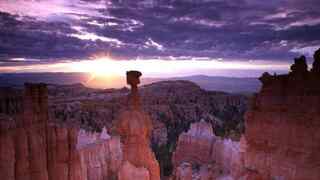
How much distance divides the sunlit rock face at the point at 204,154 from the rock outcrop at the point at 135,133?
5.90 metres

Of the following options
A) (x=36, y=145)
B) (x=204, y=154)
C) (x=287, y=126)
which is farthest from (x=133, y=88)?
(x=204, y=154)

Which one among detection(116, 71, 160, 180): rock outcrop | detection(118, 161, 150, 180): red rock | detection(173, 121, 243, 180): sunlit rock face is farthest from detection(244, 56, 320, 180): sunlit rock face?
detection(173, 121, 243, 180): sunlit rock face

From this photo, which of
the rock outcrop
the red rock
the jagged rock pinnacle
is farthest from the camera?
the jagged rock pinnacle


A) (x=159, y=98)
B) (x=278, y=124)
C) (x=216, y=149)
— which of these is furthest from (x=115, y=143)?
(x=159, y=98)

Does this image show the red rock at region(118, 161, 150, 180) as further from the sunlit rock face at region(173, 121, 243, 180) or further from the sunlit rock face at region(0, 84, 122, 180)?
the sunlit rock face at region(173, 121, 243, 180)

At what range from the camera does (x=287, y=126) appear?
11.3 metres

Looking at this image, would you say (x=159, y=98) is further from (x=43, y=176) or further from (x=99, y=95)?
(x=43, y=176)

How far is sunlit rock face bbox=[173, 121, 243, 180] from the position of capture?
2486cm

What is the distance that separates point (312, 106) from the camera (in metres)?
10.6

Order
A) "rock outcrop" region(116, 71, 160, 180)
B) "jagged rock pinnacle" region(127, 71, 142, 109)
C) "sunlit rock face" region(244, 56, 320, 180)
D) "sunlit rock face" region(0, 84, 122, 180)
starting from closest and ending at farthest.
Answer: "sunlit rock face" region(0, 84, 122, 180)
"sunlit rock face" region(244, 56, 320, 180)
"rock outcrop" region(116, 71, 160, 180)
"jagged rock pinnacle" region(127, 71, 142, 109)

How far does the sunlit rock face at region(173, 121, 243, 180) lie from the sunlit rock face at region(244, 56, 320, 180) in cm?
1191

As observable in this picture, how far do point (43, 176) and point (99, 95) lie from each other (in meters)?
50.8

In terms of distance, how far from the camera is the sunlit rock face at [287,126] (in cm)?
1066

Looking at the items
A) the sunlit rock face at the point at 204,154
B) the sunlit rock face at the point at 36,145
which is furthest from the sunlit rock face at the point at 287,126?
the sunlit rock face at the point at 204,154
